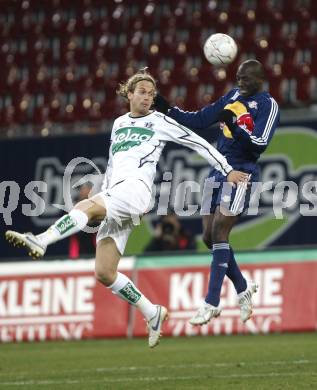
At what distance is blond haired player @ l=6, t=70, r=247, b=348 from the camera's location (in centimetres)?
776

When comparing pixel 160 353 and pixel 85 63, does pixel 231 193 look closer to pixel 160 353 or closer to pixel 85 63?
pixel 160 353

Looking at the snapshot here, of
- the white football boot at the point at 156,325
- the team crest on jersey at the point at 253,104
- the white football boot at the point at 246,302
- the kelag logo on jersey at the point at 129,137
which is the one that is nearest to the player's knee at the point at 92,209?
the kelag logo on jersey at the point at 129,137

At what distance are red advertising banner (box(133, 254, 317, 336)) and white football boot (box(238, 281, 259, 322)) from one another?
4162 mm

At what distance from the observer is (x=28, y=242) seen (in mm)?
6922

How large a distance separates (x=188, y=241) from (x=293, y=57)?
5.40m

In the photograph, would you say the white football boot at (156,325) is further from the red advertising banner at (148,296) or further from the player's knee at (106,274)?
the red advertising banner at (148,296)

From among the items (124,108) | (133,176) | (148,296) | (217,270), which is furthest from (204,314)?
(124,108)

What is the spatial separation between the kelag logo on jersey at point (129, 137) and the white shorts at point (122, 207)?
1.09 ft

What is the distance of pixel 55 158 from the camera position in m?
17.5

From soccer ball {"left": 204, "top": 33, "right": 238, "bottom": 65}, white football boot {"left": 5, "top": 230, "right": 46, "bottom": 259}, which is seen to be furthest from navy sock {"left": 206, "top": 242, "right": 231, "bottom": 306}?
white football boot {"left": 5, "top": 230, "right": 46, "bottom": 259}

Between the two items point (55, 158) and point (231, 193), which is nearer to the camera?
point (231, 193)

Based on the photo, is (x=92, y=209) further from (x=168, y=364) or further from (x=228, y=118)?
(x=168, y=364)

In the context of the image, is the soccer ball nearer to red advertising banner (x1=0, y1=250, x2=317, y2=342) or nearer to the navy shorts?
the navy shorts

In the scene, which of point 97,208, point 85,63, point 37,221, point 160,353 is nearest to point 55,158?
point 37,221
